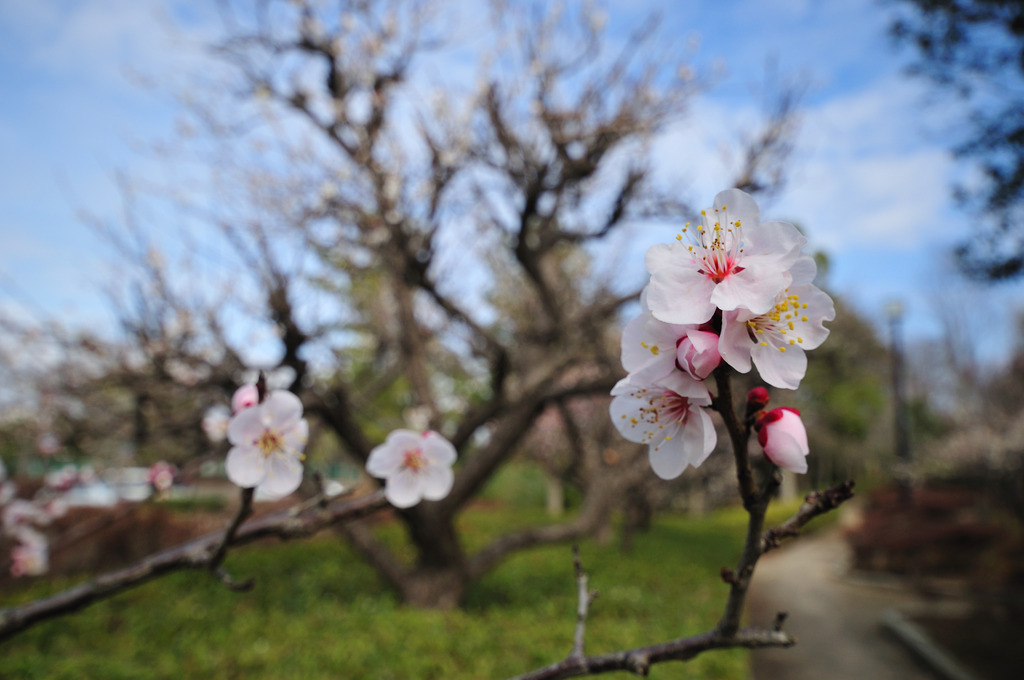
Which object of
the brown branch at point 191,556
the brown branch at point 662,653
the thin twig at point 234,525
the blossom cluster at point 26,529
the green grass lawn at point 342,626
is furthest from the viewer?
the blossom cluster at point 26,529

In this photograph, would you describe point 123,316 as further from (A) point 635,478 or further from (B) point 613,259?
(B) point 613,259

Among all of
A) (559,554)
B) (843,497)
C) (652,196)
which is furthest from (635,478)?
(843,497)

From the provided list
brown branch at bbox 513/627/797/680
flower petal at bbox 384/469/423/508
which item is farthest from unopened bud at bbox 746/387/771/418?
flower petal at bbox 384/469/423/508

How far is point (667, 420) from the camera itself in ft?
2.68

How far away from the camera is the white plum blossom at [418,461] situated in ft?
4.86

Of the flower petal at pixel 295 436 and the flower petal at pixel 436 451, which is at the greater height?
the flower petal at pixel 295 436

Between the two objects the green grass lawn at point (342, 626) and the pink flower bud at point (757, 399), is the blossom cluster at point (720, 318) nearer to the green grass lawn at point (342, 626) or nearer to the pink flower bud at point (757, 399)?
the pink flower bud at point (757, 399)

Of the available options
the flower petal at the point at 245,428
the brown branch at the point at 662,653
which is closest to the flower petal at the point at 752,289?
the brown branch at the point at 662,653

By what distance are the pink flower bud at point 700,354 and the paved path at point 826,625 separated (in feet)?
13.4

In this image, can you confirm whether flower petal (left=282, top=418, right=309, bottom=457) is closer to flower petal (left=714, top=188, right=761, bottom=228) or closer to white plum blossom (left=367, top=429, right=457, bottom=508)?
white plum blossom (left=367, top=429, right=457, bottom=508)

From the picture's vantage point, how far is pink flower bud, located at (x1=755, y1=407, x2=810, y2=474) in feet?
2.33

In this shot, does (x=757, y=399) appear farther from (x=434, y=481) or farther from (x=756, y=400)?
(x=434, y=481)

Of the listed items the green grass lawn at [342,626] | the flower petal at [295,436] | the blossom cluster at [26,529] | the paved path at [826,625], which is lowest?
the paved path at [826,625]

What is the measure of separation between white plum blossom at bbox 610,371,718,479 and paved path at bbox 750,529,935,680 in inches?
154
